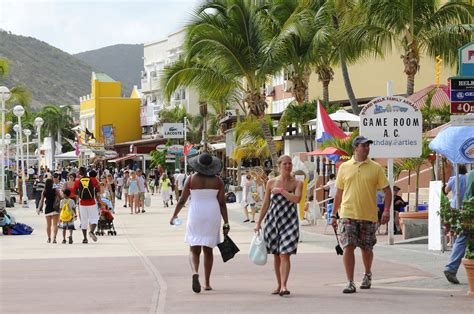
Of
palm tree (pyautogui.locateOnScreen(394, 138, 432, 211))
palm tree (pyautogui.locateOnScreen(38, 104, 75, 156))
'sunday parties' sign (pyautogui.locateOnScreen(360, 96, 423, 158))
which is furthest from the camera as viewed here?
palm tree (pyautogui.locateOnScreen(38, 104, 75, 156))

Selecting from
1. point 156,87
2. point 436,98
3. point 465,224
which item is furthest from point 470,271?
point 156,87

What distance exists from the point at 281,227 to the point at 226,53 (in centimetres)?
1926

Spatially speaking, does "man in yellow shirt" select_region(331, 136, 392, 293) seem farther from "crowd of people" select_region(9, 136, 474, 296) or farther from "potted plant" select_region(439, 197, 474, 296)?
"potted plant" select_region(439, 197, 474, 296)

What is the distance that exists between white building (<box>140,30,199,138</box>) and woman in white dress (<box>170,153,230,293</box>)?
79.3 meters

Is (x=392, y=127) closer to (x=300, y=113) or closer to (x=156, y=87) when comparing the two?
(x=300, y=113)

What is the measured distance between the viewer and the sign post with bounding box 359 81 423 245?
A: 65.6 feet

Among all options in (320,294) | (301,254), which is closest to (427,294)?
(320,294)

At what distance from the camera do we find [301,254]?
18.8 meters

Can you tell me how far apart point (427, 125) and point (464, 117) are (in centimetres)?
1726

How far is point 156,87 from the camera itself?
101 meters

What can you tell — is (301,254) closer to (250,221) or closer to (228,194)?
(250,221)

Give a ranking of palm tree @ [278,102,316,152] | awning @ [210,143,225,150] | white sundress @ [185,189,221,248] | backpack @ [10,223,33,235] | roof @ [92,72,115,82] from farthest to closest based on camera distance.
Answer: roof @ [92,72,115,82]
awning @ [210,143,225,150]
palm tree @ [278,102,316,152]
backpack @ [10,223,33,235]
white sundress @ [185,189,221,248]

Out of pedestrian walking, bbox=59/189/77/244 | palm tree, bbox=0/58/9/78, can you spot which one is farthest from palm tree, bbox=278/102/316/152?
palm tree, bbox=0/58/9/78

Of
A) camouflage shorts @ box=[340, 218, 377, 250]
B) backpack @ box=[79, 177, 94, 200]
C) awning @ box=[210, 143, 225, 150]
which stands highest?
awning @ box=[210, 143, 225, 150]
